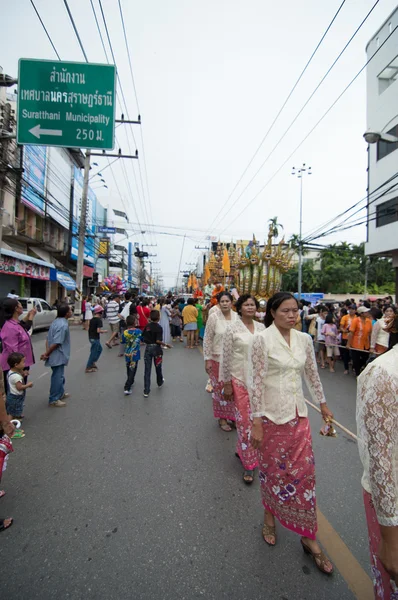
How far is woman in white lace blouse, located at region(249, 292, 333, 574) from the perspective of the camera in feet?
6.69

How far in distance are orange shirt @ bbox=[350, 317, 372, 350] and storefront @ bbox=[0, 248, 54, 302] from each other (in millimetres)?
13709

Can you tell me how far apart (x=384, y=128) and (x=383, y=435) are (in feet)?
60.2

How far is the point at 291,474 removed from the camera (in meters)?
2.06

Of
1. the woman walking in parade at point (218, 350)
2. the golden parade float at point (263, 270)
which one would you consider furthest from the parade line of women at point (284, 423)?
the golden parade float at point (263, 270)

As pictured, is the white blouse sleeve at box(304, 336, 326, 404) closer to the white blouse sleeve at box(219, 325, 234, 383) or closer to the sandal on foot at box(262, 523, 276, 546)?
the sandal on foot at box(262, 523, 276, 546)

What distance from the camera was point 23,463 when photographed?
3182mm

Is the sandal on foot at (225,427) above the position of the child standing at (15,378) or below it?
below

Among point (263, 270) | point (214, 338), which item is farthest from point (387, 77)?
point (214, 338)

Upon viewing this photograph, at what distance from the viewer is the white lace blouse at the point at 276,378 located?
6.95ft

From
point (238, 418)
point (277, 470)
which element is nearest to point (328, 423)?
point (277, 470)

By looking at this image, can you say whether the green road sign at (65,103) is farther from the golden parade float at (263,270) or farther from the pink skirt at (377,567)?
the pink skirt at (377,567)

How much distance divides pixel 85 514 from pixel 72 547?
0.33m

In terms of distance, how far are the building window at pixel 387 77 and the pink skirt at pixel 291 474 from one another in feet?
66.1

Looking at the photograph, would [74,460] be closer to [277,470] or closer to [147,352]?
[277,470]
